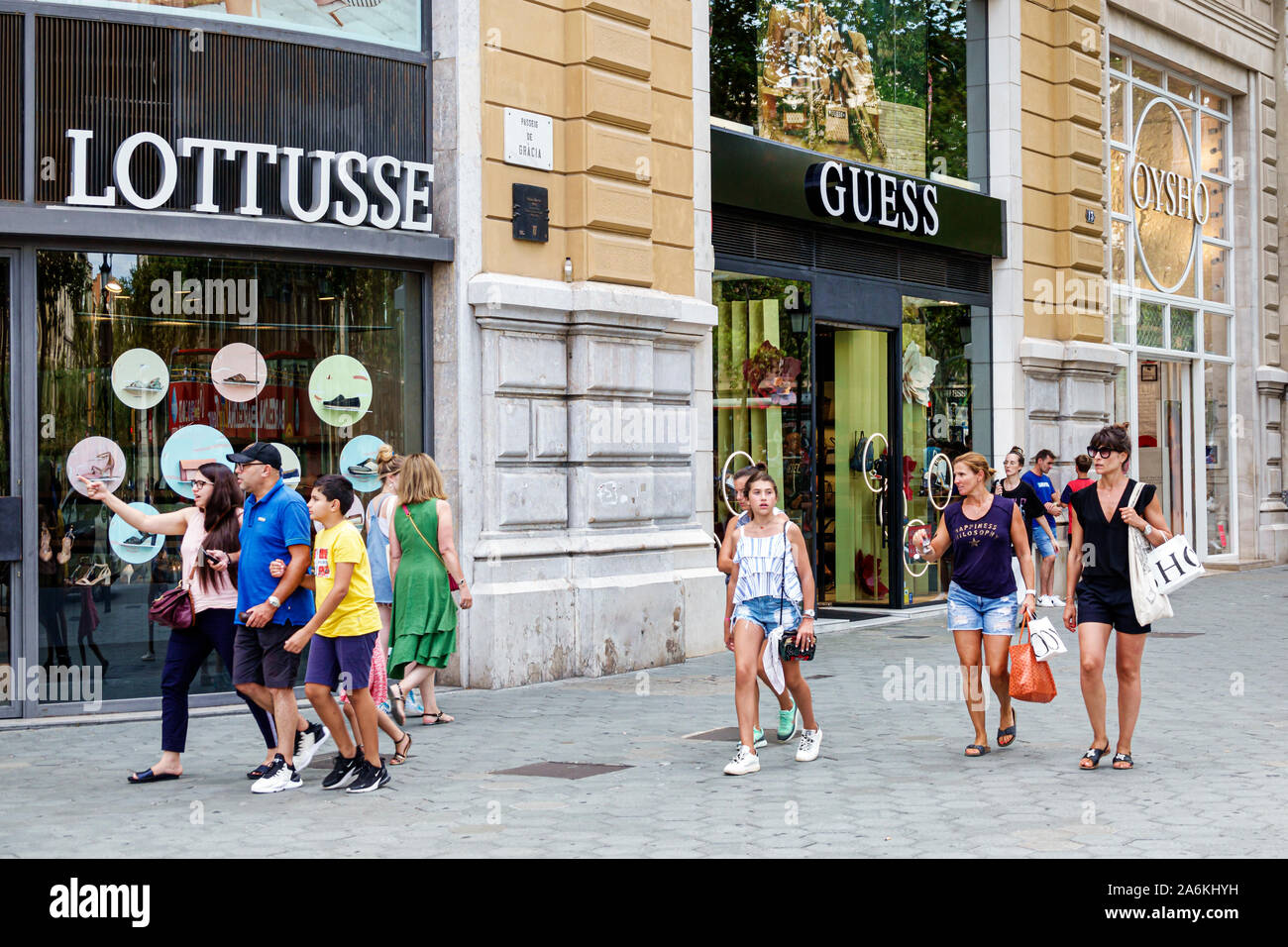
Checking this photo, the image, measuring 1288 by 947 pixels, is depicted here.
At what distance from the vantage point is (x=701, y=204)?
13578mm

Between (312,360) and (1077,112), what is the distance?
11534mm

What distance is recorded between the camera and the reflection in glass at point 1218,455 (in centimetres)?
2312

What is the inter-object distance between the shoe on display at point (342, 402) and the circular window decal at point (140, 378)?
124 centimetres

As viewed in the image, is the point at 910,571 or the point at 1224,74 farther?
the point at 1224,74

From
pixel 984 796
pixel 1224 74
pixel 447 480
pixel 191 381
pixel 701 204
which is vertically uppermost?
pixel 1224 74

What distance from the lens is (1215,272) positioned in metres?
23.1

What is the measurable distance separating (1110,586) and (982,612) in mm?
779

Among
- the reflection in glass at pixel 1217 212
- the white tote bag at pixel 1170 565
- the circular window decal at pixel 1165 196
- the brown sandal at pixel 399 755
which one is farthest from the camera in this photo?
the reflection in glass at pixel 1217 212

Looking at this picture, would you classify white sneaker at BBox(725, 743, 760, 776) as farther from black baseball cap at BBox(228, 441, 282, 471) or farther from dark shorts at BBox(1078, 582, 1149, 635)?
black baseball cap at BBox(228, 441, 282, 471)

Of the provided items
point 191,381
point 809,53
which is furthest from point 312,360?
point 809,53

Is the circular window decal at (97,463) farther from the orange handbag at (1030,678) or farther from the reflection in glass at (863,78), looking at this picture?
the reflection in glass at (863,78)

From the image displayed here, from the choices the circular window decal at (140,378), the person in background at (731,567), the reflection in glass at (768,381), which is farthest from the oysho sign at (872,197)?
the circular window decal at (140,378)
